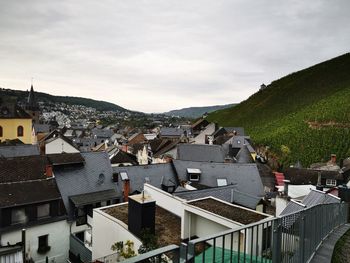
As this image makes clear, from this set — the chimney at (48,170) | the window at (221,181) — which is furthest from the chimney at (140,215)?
the window at (221,181)

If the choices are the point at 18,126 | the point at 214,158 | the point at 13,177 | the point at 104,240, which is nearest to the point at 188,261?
the point at 104,240

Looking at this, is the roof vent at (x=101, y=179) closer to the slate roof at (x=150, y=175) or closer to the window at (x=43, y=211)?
the slate roof at (x=150, y=175)

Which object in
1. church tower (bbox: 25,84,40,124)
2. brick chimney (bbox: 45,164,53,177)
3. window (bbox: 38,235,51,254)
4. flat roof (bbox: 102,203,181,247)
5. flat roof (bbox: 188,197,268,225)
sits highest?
church tower (bbox: 25,84,40,124)

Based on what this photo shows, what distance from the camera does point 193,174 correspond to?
29.6m

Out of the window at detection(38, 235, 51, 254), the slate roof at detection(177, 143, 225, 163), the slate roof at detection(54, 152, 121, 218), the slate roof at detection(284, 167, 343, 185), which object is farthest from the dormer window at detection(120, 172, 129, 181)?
the slate roof at detection(284, 167, 343, 185)

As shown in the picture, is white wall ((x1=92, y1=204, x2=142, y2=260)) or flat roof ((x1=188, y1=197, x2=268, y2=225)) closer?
flat roof ((x1=188, y1=197, x2=268, y2=225))

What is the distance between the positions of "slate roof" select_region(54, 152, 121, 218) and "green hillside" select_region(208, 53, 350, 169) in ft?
132

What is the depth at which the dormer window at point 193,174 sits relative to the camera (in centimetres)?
2945

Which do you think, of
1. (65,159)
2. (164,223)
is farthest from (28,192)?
(164,223)

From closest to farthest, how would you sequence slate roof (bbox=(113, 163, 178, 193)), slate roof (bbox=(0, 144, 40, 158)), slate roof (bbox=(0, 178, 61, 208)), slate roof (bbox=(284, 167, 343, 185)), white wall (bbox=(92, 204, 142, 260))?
white wall (bbox=(92, 204, 142, 260)) < slate roof (bbox=(0, 178, 61, 208)) < slate roof (bbox=(113, 163, 178, 193)) < slate roof (bbox=(0, 144, 40, 158)) < slate roof (bbox=(284, 167, 343, 185))

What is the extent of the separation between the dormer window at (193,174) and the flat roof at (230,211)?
1281cm

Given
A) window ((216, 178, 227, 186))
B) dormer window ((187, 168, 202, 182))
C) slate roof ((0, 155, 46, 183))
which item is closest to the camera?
slate roof ((0, 155, 46, 183))

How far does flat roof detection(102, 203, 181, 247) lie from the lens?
1474cm

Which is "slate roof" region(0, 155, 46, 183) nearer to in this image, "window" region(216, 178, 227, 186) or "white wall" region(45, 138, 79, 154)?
"window" region(216, 178, 227, 186)
